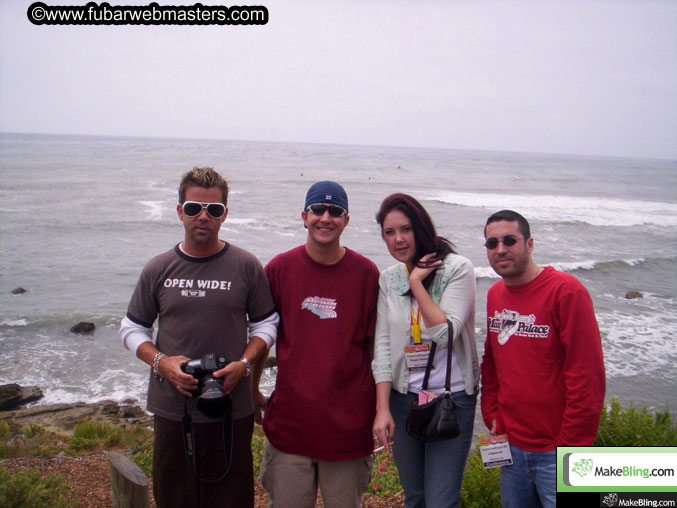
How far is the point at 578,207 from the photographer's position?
4262 centimetres

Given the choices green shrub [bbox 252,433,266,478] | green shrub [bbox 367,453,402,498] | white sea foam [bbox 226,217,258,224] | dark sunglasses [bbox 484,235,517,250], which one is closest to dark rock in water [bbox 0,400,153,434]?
green shrub [bbox 252,433,266,478]

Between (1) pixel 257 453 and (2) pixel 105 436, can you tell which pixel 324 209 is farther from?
(2) pixel 105 436

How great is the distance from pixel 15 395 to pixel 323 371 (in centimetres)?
949

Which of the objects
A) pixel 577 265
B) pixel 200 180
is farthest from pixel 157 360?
pixel 577 265

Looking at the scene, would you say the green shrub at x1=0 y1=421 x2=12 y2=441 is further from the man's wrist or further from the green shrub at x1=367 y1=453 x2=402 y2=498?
the man's wrist

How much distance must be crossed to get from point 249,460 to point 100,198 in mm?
39664

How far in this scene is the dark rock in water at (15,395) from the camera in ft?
32.4

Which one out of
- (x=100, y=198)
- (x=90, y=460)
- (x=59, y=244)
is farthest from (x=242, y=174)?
(x=90, y=460)

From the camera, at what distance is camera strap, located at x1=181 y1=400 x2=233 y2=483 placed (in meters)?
3.04

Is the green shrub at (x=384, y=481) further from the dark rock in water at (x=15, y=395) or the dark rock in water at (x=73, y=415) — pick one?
the dark rock in water at (x=15, y=395)

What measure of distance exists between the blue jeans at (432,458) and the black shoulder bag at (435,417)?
0.09m

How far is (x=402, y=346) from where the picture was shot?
3.03 m

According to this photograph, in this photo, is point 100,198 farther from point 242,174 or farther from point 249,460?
point 249,460

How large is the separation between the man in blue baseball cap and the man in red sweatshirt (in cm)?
76
